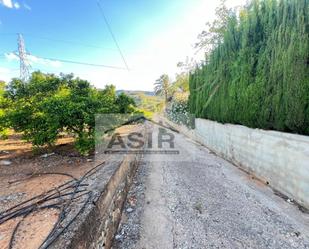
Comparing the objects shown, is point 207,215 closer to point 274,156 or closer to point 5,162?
point 274,156

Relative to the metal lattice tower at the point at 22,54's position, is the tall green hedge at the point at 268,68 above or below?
below

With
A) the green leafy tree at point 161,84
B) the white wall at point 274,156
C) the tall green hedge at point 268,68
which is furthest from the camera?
the green leafy tree at point 161,84

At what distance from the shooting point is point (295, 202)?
13.5ft

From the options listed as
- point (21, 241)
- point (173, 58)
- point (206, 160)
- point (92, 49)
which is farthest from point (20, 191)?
point (173, 58)

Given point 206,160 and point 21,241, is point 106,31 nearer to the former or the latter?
point 206,160

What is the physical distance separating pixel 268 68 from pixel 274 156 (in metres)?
2.25

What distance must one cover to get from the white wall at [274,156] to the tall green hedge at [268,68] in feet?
0.89

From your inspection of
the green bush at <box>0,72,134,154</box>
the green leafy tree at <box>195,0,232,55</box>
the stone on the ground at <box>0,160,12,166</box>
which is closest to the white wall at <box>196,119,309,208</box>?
the green bush at <box>0,72,134,154</box>

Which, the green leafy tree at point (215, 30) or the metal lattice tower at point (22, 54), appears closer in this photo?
the green leafy tree at point (215, 30)

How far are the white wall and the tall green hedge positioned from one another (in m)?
0.27

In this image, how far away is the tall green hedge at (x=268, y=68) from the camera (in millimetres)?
4133

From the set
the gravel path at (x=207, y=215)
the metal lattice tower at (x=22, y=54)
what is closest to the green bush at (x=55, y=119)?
the gravel path at (x=207, y=215)

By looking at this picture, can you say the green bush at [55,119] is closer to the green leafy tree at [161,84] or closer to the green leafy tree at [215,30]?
the green leafy tree at [215,30]

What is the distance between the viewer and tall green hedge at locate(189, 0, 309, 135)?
413 cm
